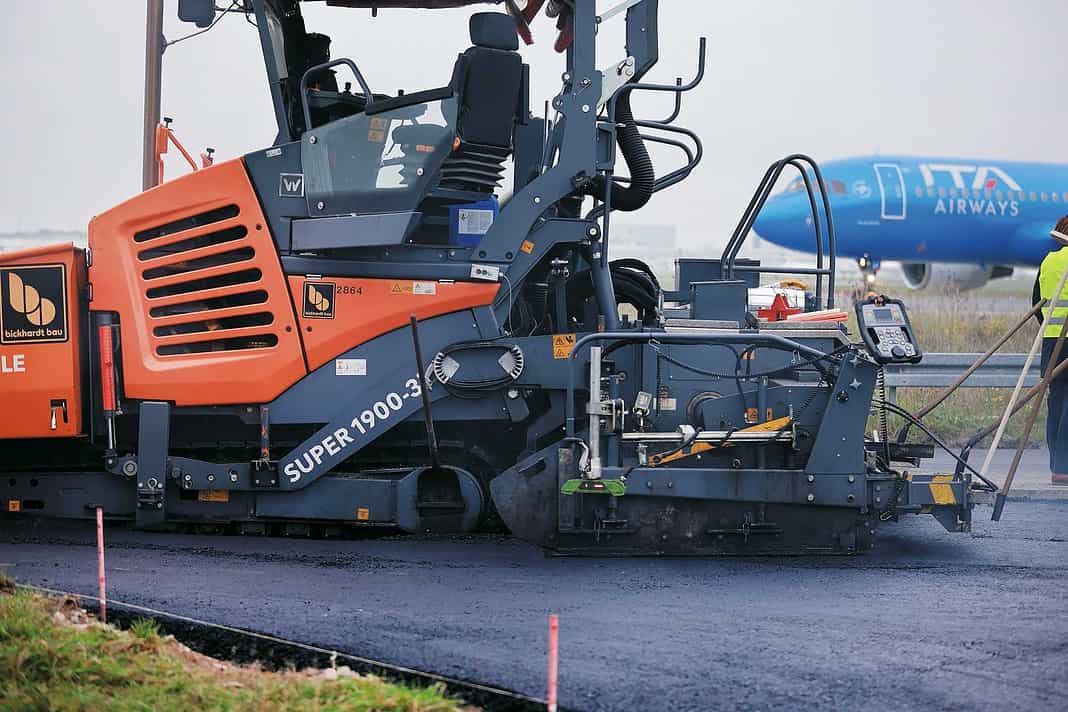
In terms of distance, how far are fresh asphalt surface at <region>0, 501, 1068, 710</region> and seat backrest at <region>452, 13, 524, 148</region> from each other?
2.16 meters

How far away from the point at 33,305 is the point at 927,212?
19769mm

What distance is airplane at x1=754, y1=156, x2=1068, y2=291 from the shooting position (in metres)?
23.5

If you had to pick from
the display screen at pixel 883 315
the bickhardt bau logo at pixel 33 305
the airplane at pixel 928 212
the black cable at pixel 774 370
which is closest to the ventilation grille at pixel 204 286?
the bickhardt bau logo at pixel 33 305

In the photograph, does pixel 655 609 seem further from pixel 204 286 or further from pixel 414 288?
pixel 204 286

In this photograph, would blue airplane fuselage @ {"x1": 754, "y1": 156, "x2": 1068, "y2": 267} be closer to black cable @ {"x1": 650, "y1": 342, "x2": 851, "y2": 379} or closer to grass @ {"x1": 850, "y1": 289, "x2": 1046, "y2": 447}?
grass @ {"x1": 850, "y1": 289, "x2": 1046, "y2": 447}

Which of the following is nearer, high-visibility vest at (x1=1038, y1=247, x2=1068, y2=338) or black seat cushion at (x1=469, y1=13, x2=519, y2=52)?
black seat cushion at (x1=469, y1=13, x2=519, y2=52)

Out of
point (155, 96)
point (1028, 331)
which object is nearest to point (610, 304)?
point (155, 96)

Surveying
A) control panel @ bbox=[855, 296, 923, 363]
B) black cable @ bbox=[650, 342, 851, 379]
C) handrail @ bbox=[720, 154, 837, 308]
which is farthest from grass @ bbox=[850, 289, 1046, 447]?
black cable @ bbox=[650, 342, 851, 379]

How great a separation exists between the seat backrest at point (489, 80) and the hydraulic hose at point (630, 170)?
587mm

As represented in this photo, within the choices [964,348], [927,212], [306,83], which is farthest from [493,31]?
[927,212]

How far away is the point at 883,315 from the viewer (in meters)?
6.62

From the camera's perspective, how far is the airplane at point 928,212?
77.2ft

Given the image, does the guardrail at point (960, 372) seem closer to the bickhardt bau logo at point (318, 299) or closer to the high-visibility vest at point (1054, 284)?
the high-visibility vest at point (1054, 284)

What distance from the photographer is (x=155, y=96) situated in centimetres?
1005
